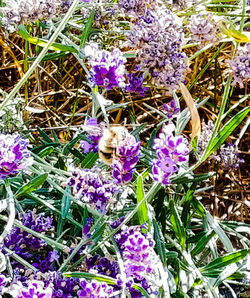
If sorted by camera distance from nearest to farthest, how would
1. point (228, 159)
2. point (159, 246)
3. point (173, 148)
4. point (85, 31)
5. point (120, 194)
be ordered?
point (173, 148) < point (159, 246) < point (120, 194) < point (85, 31) < point (228, 159)

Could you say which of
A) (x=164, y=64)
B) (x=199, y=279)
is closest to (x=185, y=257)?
(x=199, y=279)

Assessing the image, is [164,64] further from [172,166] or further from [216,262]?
[216,262]

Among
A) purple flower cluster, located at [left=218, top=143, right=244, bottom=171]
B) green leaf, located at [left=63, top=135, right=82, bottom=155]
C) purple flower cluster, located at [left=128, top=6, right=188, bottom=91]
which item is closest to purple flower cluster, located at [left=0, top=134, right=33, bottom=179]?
purple flower cluster, located at [left=128, top=6, right=188, bottom=91]

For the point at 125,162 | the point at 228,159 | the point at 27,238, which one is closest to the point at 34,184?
the point at 27,238

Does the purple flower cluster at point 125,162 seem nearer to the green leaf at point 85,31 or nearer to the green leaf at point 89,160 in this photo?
the green leaf at point 89,160

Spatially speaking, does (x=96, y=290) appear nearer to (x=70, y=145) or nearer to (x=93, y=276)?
(x=93, y=276)

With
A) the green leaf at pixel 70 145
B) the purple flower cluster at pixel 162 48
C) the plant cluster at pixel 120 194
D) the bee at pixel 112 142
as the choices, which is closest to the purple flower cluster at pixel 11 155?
the plant cluster at pixel 120 194

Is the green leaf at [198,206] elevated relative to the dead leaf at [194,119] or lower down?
lower down
